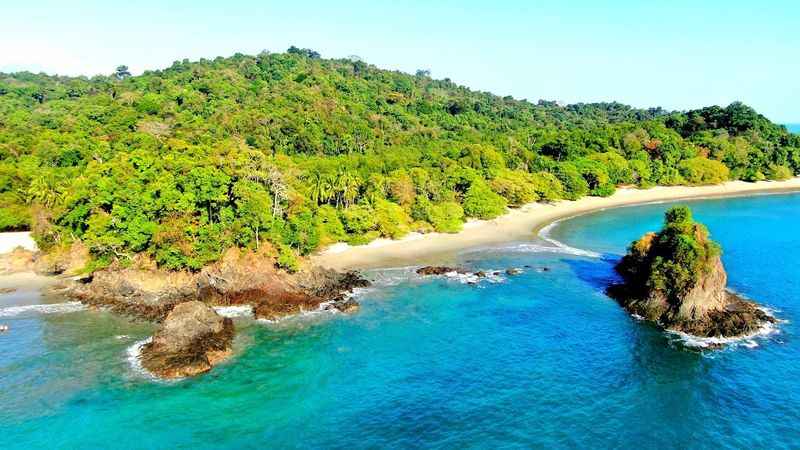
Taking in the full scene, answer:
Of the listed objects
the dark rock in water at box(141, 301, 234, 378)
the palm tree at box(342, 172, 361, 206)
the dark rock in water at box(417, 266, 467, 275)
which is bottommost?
the dark rock in water at box(141, 301, 234, 378)

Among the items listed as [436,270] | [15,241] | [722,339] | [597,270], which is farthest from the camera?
[15,241]

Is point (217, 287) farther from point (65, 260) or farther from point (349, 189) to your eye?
point (349, 189)

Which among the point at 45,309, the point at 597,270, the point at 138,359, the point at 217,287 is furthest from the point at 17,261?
the point at 597,270

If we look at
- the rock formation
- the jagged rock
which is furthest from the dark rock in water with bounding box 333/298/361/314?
the jagged rock

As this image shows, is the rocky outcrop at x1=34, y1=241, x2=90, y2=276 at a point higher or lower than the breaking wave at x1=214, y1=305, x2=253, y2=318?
higher

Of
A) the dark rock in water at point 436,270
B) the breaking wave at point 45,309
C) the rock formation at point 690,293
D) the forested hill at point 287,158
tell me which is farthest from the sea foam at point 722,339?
the breaking wave at point 45,309

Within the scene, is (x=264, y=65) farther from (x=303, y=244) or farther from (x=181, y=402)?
(x=181, y=402)

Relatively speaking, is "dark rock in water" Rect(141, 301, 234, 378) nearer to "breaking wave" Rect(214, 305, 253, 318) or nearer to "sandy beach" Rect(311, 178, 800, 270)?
"breaking wave" Rect(214, 305, 253, 318)
